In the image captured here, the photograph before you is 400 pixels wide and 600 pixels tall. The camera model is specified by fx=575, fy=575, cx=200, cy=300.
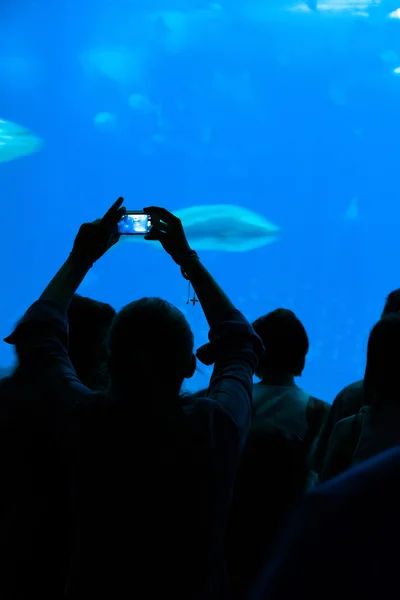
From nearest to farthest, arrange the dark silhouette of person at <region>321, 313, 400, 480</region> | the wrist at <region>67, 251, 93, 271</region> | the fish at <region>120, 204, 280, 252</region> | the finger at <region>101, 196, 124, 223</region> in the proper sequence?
the dark silhouette of person at <region>321, 313, 400, 480</region> → the wrist at <region>67, 251, 93, 271</region> → the finger at <region>101, 196, 124, 223</region> → the fish at <region>120, 204, 280, 252</region>

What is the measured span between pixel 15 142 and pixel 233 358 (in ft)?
36.4

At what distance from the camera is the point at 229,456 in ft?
3.00

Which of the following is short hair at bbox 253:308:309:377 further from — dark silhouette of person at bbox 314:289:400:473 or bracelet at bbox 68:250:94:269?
bracelet at bbox 68:250:94:269

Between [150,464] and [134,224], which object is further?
[134,224]

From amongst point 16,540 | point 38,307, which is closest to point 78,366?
point 38,307

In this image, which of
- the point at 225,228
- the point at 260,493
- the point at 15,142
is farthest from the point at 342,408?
the point at 15,142

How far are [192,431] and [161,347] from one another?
0.15m

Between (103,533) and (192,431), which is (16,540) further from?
(192,431)

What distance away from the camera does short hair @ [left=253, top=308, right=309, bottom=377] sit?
1.64m

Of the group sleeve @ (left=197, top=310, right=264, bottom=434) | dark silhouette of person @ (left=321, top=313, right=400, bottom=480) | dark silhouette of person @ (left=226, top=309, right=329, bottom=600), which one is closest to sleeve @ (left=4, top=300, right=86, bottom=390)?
sleeve @ (left=197, top=310, right=264, bottom=434)

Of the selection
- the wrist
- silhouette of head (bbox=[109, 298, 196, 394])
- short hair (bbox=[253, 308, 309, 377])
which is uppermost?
short hair (bbox=[253, 308, 309, 377])

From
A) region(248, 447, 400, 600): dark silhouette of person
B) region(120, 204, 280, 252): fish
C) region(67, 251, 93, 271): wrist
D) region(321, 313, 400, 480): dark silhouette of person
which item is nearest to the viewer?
region(248, 447, 400, 600): dark silhouette of person

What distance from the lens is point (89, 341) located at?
1.42 meters

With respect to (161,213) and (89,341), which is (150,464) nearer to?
(89,341)
